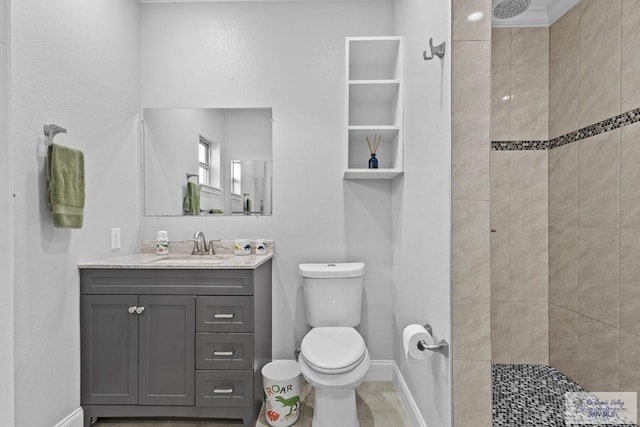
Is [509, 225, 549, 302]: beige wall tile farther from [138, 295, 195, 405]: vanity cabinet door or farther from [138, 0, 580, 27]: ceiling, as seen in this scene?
[138, 295, 195, 405]: vanity cabinet door

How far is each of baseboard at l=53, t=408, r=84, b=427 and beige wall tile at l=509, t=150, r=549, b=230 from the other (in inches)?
102

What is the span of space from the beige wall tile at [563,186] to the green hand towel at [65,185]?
103 inches

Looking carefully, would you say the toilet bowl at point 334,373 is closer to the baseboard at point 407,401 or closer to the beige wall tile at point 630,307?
the baseboard at point 407,401

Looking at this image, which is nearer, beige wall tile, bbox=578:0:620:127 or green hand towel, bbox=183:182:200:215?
beige wall tile, bbox=578:0:620:127

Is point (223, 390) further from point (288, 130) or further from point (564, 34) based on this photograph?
point (564, 34)

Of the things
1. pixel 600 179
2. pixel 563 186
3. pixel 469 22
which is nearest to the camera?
pixel 469 22

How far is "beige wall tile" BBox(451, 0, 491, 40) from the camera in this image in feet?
4.14

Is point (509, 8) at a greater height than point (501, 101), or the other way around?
point (509, 8)

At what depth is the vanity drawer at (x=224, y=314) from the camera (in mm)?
1841

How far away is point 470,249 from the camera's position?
129cm

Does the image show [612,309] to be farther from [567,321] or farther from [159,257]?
[159,257]

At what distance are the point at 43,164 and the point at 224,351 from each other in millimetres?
1278

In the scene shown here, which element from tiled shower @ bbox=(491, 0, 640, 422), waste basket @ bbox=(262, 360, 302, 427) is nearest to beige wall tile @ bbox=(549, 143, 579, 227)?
tiled shower @ bbox=(491, 0, 640, 422)

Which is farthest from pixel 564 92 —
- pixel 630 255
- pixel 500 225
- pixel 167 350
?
pixel 167 350
